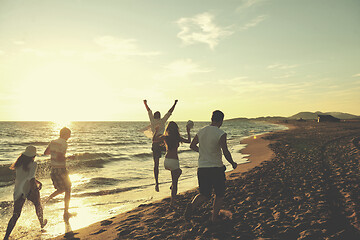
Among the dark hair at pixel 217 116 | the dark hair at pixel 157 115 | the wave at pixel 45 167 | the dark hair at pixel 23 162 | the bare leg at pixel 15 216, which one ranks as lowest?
the wave at pixel 45 167

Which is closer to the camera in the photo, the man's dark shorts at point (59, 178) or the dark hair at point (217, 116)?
the dark hair at point (217, 116)

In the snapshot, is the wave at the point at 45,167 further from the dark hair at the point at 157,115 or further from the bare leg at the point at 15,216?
the dark hair at the point at 157,115

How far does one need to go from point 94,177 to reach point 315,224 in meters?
11.8

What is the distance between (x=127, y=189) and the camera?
10289 millimetres

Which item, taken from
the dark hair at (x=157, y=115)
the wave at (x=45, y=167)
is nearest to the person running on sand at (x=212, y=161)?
the dark hair at (x=157, y=115)

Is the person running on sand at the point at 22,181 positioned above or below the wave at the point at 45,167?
above

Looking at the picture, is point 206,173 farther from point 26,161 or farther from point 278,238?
point 26,161

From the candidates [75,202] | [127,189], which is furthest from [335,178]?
[75,202]

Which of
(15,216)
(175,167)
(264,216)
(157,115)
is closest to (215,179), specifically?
(264,216)

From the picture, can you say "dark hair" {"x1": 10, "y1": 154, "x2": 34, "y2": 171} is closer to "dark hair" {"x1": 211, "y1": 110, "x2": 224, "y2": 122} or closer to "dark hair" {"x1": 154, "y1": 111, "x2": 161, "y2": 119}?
"dark hair" {"x1": 154, "y1": 111, "x2": 161, "y2": 119}

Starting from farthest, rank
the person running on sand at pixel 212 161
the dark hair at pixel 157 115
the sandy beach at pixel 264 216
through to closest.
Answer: the dark hair at pixel 157 115
the person running on sand at pixel 212 161
the sandy beach at pixel 264 216

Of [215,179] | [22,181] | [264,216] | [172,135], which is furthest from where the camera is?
[172,135]

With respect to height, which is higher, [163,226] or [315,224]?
[315,224]

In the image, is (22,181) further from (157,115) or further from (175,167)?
(157,115)
